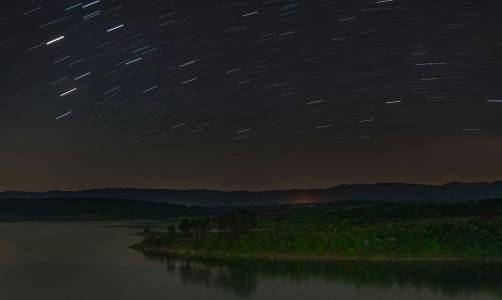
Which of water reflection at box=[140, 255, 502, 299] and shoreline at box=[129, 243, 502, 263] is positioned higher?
water reflection at box=[140, 255, 502, 299]

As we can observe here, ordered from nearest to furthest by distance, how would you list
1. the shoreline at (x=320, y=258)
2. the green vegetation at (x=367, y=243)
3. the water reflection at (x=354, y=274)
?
the water reflection at (x=354, y=274)
the shoreline at (x=320, y=258)
the green vegetation at (x=367, y=243)

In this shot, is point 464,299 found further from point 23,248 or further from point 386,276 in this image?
point 23,248

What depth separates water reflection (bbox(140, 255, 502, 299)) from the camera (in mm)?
41450

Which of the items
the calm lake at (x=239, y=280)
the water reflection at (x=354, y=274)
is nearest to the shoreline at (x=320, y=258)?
the water reflection at (x=354, y=274)

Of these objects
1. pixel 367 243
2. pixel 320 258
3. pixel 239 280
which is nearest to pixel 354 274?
pixel 239 280

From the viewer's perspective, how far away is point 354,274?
46312 mm

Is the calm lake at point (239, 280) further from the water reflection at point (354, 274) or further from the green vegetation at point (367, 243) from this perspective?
the green vegetation at point (367, 243)

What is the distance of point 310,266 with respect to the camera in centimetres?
5041

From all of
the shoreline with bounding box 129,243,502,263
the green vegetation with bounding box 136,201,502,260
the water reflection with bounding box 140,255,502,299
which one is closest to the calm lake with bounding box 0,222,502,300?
the water reflection with bounding box 140,255,502,299

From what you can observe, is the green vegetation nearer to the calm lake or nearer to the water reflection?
the water reflection

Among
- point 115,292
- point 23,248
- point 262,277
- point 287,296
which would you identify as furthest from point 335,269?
point 23,248

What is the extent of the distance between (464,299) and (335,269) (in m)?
12.6

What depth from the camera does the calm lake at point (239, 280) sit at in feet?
129

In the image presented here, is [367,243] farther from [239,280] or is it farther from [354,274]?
[239,280]
